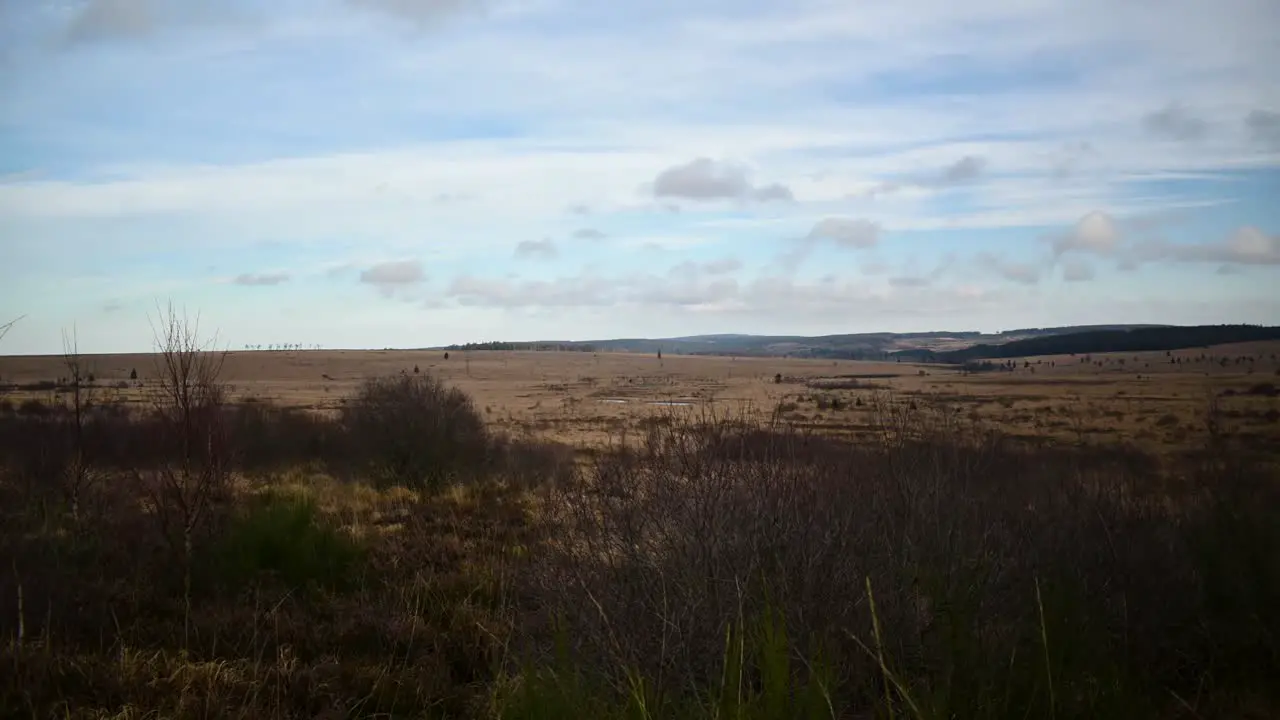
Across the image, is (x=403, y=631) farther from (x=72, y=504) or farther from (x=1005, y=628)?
(x=72, y=504)

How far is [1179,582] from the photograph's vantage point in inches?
272

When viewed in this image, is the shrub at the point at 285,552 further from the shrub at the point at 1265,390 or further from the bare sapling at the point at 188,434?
the shrub at the point at 1265,390

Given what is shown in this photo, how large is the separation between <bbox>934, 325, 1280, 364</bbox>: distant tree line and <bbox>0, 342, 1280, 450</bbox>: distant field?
3.15 m

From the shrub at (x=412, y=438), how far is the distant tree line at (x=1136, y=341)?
228 feet

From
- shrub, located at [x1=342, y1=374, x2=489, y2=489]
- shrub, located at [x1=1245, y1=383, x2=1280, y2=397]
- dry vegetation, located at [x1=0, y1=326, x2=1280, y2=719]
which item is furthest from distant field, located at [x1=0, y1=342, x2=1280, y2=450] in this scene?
shrub, located at [x1=342, y1=374, x2=489, y2=489]

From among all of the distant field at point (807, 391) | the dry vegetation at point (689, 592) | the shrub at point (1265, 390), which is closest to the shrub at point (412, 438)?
the distant field at point (807, 391)

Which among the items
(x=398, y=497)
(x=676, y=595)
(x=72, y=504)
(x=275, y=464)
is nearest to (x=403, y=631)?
(x=676, y=595)

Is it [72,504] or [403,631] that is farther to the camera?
[72,504]

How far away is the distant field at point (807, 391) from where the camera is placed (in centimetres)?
2750

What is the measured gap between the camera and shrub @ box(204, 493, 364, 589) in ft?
29.1

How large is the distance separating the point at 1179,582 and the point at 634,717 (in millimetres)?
5967

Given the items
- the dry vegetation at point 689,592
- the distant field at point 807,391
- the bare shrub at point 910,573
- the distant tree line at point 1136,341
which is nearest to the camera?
the dry vegetation at point 689,592

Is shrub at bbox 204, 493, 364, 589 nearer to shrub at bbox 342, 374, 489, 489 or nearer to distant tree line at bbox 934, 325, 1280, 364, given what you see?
shrub at bbox 342, 374, 489, 489

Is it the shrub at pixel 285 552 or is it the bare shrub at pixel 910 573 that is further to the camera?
the shrub at pixel 285 552
